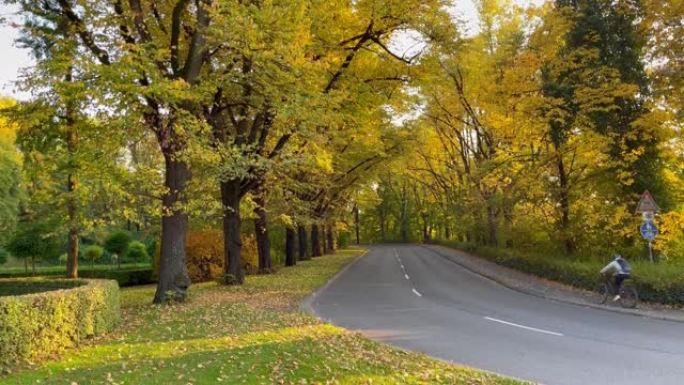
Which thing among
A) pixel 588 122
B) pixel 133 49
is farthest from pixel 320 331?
pixel 588 122

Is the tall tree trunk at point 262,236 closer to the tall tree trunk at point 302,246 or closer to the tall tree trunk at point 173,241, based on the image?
the tall tree trunk at point 173,241

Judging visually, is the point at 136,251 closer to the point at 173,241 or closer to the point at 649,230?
the point at 173,241

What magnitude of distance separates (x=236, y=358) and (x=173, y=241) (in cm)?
777

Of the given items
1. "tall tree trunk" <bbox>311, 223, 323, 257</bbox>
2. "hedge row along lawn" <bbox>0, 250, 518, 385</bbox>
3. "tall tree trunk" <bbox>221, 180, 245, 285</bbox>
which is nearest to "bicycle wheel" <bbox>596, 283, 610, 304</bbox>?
"hedge row along lawn" <bbox>0, 250, 518, 385</bbox>

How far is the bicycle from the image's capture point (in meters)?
15.7

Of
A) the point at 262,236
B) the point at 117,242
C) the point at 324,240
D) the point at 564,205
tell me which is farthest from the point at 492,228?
the point at 117,242

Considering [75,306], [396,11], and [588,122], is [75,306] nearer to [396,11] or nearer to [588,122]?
[396,11]

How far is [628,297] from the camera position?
15.9 m

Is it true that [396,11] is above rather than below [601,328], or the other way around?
above

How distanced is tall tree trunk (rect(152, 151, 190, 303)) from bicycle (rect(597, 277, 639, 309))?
1263 cm

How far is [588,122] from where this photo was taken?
21.6 m

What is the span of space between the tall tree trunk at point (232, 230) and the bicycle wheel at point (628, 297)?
1331cm

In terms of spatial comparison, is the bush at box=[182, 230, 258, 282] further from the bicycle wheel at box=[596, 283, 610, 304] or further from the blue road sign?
the blue road sign

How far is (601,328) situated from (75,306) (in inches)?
439
